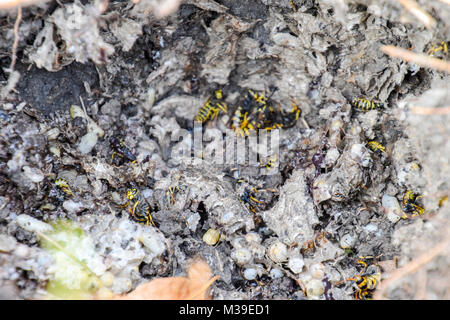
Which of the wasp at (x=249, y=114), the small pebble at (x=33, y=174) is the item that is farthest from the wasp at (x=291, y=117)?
the small pebble at (x=33, y=174)

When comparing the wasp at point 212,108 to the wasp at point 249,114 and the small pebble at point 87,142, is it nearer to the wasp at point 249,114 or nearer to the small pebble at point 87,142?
the wasp at point 249,114

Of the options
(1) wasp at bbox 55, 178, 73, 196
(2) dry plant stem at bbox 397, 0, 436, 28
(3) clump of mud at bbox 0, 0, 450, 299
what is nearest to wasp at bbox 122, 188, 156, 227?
(3) clump of mud at bbox 0, 0, 450, 299

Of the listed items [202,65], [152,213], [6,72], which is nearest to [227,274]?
[152,213]

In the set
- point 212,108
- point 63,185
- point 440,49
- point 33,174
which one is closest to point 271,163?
point 212,108

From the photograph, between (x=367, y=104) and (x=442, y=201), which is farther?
(x=367, y=104)

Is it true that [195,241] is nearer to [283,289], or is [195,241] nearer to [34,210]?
[283,289]

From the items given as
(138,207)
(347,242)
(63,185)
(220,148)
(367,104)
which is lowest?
(347,242)

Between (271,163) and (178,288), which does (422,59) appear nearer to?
(271,163)
